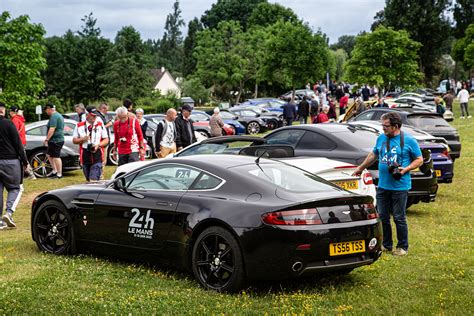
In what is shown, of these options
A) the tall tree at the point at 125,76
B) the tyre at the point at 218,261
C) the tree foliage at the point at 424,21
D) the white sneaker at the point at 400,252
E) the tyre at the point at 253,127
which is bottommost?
the tyre at the point at 253,127

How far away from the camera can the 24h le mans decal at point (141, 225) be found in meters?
7.68

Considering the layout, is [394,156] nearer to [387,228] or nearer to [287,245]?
[387,228]

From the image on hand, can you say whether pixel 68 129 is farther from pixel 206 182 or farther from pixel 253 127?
pixel 253 127

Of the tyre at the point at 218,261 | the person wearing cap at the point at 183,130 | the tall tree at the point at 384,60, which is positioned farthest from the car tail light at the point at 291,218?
the tall tree at the point at 384,60

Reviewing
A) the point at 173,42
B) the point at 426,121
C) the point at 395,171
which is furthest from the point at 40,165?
the point at 173,42

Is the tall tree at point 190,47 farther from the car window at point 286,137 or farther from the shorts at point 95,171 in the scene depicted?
the car window at point 286,137

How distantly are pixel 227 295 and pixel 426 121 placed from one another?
12954 millimetres

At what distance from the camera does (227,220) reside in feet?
22.6

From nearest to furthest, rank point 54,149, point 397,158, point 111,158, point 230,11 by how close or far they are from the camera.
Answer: point 397,158
point 54,149
point 111,158
point 230,11

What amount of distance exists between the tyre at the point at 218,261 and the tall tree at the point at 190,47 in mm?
101782

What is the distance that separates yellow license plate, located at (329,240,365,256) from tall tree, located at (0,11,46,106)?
142 ft

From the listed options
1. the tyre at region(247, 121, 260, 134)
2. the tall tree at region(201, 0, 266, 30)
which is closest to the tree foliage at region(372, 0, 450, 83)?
the tall tree at region(201, 0, 266, 30)

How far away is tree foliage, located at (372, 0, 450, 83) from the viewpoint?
71312 mm

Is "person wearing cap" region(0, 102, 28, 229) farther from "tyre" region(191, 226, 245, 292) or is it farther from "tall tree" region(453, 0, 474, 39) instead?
"tall tree" region(453, 0, 474, 39)
